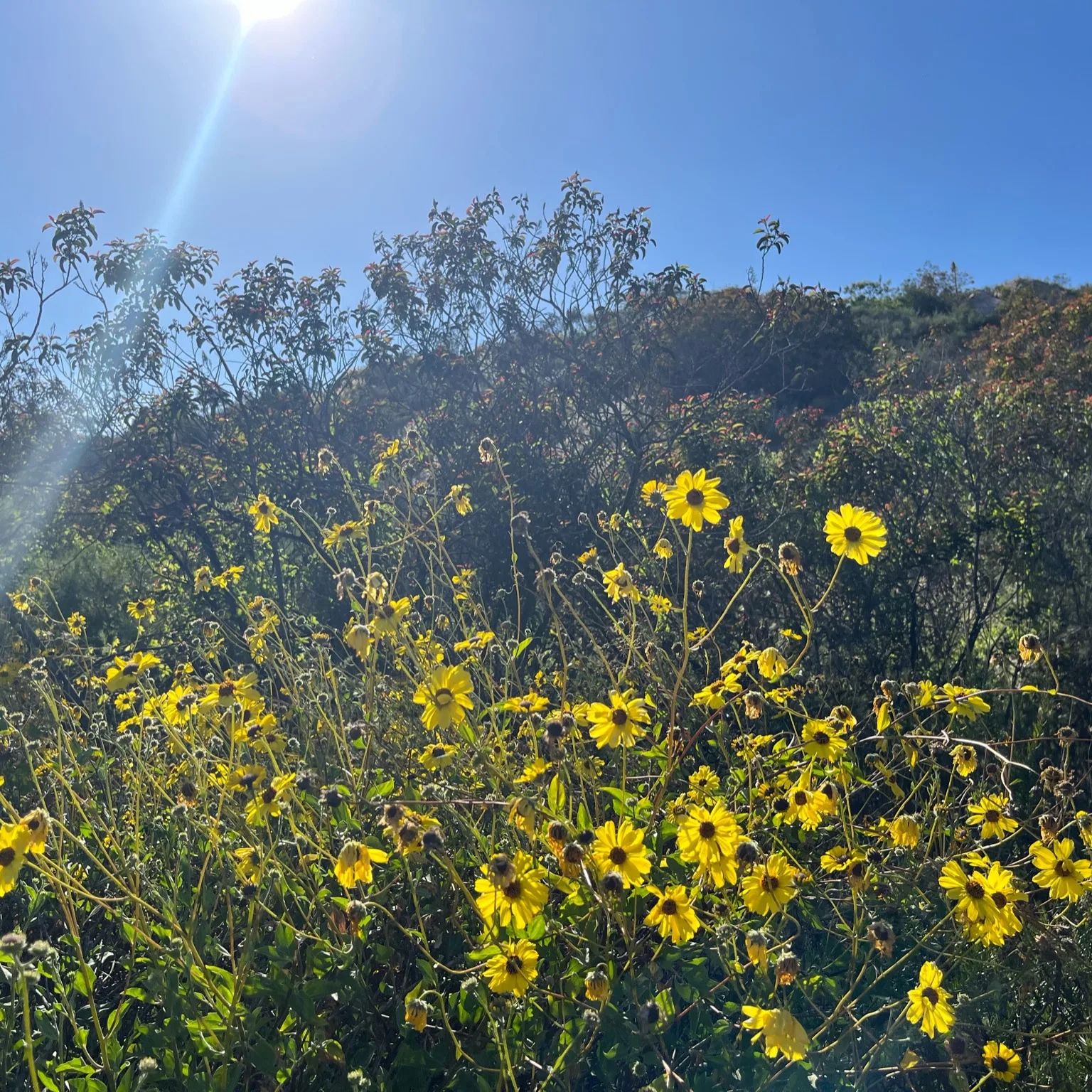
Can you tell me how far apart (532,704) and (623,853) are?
0.78 metres

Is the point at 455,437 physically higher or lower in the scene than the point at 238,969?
higher

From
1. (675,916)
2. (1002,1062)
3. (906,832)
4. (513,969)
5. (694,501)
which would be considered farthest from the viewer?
(694,501)

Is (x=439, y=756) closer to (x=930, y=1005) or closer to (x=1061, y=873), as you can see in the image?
(x=930, y=1005)

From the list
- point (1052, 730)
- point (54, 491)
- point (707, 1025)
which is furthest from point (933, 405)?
point (54, 491)

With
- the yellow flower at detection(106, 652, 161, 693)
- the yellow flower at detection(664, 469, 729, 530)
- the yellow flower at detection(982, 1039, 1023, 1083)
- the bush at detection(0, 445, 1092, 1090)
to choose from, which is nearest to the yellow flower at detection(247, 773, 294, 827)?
the bush at detection(0, 445, 1092, 1090)

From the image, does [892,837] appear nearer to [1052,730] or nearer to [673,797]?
[673,797]

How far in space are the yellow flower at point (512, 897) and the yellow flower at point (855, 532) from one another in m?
1.11

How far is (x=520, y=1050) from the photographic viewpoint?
5.34ft

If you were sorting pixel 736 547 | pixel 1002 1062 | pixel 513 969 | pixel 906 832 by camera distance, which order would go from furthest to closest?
pixel 736 547 < pixel 906 832 < pixel 1002 1062 < pixel 513 969

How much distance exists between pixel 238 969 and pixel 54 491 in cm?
572

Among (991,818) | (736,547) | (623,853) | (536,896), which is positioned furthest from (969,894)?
(736,547)

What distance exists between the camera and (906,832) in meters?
1.86

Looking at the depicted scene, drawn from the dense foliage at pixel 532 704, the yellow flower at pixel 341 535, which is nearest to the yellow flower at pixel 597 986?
the dense foliage at pixel 532 704

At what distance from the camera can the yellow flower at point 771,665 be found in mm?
2119
